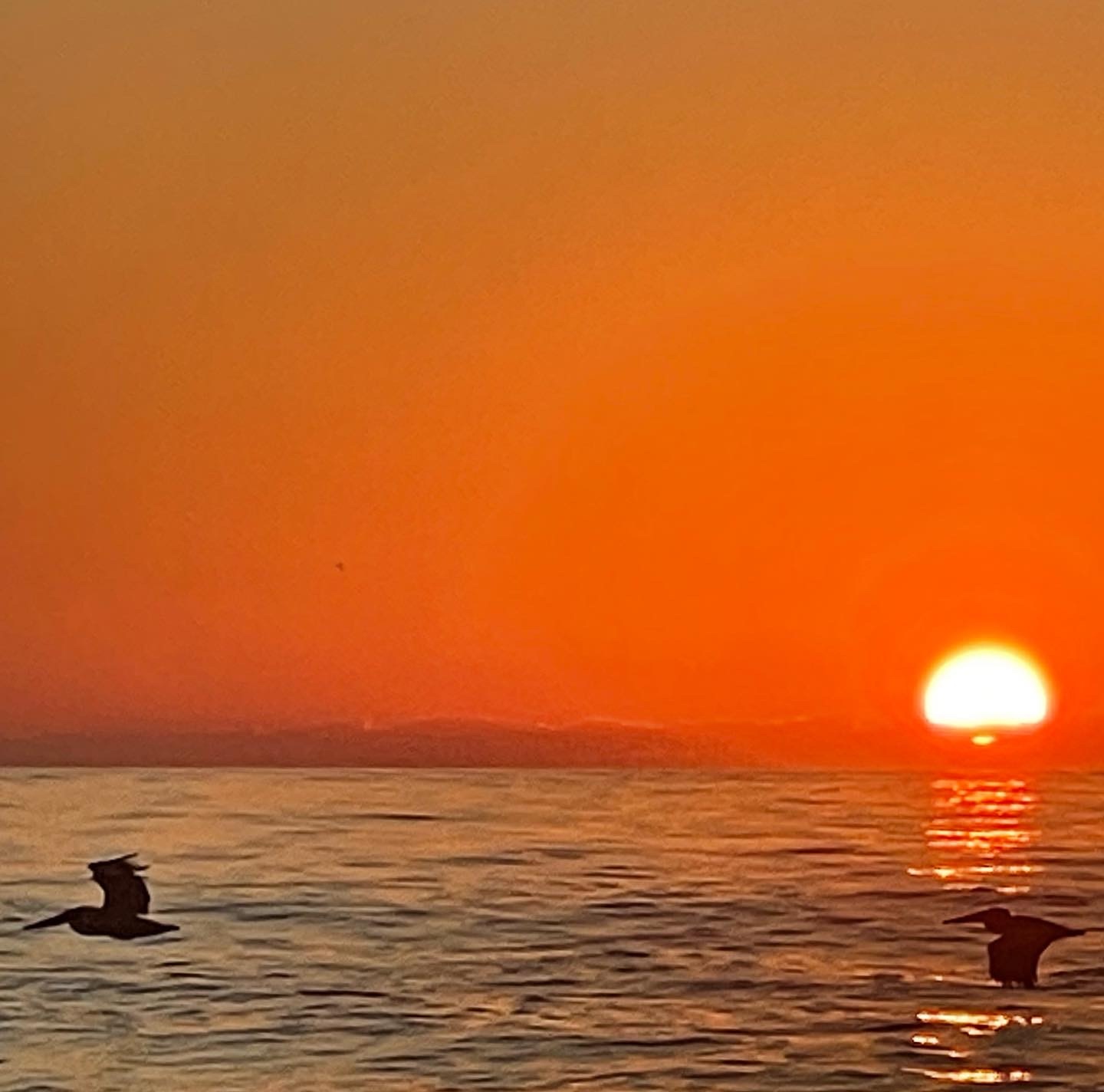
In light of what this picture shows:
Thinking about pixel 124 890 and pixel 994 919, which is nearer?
pixel 994 919

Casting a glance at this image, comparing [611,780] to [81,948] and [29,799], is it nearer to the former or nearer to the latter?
[81,948]

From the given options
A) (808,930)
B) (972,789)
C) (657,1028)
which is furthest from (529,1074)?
(972,789)

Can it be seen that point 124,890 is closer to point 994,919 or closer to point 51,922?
point 51,922

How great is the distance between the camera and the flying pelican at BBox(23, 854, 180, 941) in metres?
8.99

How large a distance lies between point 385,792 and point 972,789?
9.19 feet

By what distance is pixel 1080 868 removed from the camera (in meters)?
10.6

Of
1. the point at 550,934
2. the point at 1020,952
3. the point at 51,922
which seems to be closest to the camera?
the point at 1020,952

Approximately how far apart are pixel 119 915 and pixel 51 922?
2.12 ft

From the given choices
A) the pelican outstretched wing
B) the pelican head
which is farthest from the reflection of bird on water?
the pelican outstretched wing

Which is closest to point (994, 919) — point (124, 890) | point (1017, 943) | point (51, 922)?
point (1017, 943)

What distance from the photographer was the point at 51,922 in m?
8.67

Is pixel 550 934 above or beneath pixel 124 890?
beneath

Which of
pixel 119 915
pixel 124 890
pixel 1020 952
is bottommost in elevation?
pixel 1020 952

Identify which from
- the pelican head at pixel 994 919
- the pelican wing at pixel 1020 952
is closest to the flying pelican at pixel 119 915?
the pelican head at pixel 994 919
